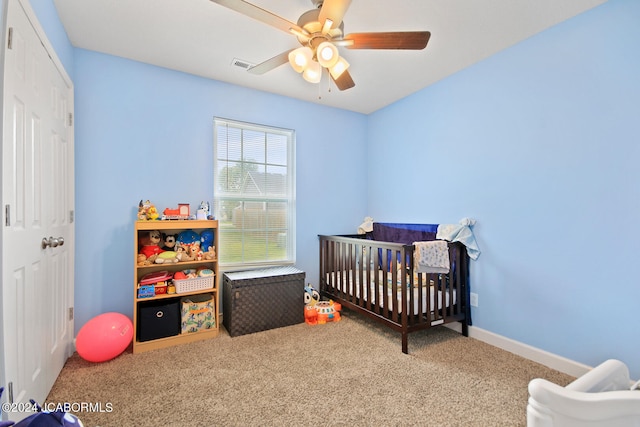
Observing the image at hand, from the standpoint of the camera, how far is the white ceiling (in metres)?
1.82

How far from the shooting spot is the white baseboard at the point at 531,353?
6.11 ft

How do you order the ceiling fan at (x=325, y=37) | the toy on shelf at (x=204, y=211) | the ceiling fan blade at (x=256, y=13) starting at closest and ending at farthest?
the ceiling fan blade at (x=256, y=13), the ceiling fan at (x=325, y=37), the toy on shelf at (x=204, y=211)

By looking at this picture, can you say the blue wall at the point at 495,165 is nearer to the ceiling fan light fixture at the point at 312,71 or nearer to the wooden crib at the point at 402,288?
the wooden crib at the point at 402,288

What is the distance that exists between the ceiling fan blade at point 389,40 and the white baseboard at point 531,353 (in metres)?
2.26

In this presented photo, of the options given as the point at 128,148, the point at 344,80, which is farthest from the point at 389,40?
the point at 128,148

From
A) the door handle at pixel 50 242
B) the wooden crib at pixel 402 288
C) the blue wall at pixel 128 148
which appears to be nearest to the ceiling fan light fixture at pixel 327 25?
the wooden crib at pixel 402 288

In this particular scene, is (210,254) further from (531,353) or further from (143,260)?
(531,353)

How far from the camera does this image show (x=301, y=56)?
5.24 ft

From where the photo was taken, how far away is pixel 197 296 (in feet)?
8.58

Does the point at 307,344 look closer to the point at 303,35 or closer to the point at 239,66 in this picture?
the point at 303,35

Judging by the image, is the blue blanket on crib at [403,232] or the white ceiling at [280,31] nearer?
the white ceiling at [280,31]

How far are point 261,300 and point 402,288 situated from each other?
1.29m

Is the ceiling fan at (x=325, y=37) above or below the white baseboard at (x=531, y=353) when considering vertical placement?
above

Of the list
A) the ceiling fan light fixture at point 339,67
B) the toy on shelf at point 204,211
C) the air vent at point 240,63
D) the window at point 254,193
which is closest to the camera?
the ceiling fan light fixture at point 339,67
